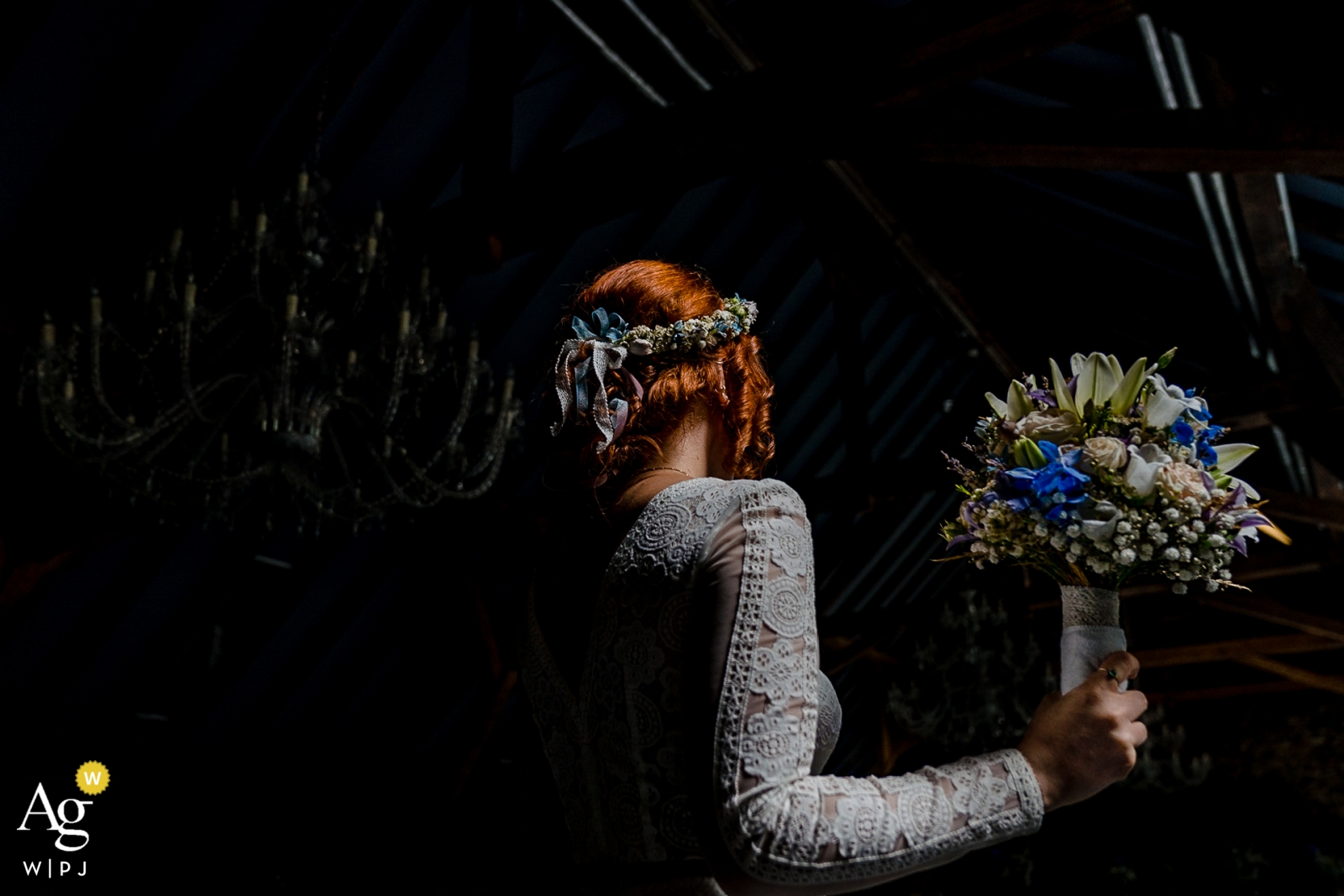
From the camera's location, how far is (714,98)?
3641 mm

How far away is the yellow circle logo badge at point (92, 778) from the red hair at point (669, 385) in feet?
20.5

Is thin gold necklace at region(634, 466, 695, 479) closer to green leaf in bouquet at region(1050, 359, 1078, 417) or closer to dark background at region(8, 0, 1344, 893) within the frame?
dark background at region(8, 0, 1344, 893)

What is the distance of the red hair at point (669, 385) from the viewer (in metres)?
1.36

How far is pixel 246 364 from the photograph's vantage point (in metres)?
4.16

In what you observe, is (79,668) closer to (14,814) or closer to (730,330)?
(14,814)

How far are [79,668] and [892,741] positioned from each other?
8604mm

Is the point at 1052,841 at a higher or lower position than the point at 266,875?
higher

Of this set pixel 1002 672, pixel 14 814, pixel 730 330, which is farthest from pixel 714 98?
pixel 1002 672

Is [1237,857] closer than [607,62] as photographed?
No

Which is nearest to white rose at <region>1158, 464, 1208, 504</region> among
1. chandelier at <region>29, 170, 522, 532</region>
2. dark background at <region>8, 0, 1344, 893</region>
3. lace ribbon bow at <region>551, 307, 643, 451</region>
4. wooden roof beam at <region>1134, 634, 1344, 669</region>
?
lace ribbon bow at <region>551, 307, 643, 451</region>

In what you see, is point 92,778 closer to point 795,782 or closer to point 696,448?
point 696,448

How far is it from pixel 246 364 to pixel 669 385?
3.22 m

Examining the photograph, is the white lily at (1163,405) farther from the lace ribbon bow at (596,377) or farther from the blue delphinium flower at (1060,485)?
the lace ribbon bow at (596,377)

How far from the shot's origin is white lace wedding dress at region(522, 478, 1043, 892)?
1075 mm
